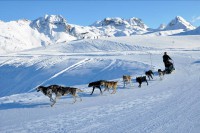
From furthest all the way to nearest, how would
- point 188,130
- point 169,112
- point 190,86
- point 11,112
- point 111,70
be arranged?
point 111,70 < point 190,86 < point 11,112 < point 169,112 < point 188,130

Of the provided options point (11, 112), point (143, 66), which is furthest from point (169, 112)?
point (143, 66)

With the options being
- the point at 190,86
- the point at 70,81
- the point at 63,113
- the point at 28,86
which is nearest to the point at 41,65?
the point at 28,86

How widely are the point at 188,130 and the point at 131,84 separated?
9444 millimetres

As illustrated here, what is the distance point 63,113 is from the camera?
37.0 ft

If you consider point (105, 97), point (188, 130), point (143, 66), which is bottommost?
point (188, 130)

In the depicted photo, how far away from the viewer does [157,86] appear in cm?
1667

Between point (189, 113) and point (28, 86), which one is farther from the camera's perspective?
point (28, 86)

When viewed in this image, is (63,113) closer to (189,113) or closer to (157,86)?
(189,113)

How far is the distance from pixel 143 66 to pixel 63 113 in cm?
1782

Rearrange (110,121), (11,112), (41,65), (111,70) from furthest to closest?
(41,65)
(111,70)
(11,112)
(110,121)

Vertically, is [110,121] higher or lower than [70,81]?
lower

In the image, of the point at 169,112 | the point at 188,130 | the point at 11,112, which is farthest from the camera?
the point at 11,112

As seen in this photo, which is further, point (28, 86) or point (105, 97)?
point (28, 86)

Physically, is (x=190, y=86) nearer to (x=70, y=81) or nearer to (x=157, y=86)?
(x=157, y=86)
